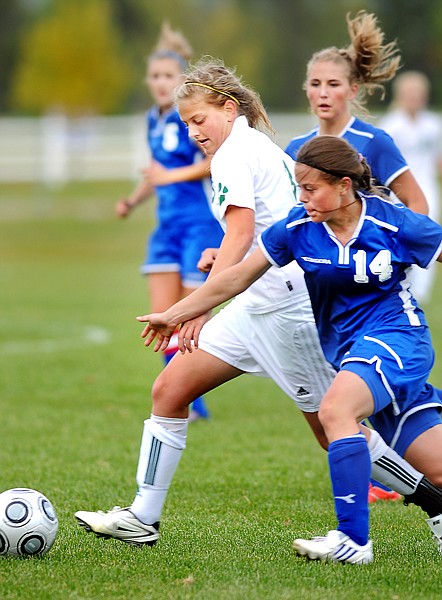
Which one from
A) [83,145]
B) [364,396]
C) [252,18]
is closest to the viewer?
[364,396]

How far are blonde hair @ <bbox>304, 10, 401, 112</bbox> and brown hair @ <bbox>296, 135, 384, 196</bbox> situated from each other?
153cm

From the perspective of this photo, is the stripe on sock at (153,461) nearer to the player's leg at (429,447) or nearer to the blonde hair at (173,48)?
the player's leg at (429,447)

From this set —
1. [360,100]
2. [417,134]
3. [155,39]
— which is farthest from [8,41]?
[360,100]

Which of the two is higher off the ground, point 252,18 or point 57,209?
point 252,18

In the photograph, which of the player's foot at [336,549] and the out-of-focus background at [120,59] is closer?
the player's foot at [336,549]

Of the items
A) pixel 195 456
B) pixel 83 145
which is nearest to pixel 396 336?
pixel 195 456

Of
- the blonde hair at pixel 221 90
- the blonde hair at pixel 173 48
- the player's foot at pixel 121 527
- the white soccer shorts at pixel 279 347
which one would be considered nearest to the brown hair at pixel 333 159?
the blonde hair at pixel 221 90

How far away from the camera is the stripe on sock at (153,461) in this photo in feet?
15.0

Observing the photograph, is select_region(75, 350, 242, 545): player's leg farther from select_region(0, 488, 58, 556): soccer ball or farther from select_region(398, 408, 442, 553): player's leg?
select_region(398, 408, 442, 553): player's leg

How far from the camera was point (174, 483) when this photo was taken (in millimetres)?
5898

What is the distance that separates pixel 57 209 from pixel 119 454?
21563mm

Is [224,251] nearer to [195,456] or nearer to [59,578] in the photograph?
[59,578]

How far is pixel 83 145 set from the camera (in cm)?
3256

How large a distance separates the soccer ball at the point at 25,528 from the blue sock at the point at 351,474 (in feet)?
3.96
